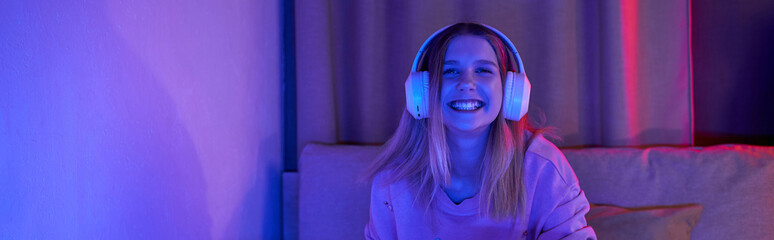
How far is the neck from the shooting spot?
4.18ft

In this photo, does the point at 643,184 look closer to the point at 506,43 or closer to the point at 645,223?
the point at 645,223

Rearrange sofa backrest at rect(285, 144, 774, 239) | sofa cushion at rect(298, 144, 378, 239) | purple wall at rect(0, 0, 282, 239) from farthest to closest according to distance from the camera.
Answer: sofa cushion at rect(298, 144, 378, 239), sofa backrest at rect(285, 144, 774, 239), purple wall at rect(0, 0, 282, 239)

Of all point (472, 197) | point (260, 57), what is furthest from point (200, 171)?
point (472, 197)

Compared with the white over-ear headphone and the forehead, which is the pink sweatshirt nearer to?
the white over-ear headphone

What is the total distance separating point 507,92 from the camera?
3.83 ft

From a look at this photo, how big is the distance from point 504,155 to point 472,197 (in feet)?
0.47

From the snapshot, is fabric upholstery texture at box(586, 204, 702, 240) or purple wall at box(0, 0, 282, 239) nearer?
purple wall at box(0, 0, 282, 239)

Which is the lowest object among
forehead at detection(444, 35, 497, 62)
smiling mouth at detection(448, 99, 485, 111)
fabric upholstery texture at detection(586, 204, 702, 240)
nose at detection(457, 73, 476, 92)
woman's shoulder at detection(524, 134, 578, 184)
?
fabric upholstery texture at detection(586, 204, 702, 240)

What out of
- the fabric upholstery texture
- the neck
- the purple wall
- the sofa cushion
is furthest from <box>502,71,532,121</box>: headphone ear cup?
the purple wall

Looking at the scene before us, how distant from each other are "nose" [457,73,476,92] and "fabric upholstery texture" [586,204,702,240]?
0.57 metres

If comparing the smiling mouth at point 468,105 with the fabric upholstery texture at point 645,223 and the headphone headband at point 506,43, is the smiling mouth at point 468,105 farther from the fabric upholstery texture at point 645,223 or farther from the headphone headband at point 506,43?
the fabric upholstery texture at point 645,223

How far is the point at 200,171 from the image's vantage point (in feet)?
4.19

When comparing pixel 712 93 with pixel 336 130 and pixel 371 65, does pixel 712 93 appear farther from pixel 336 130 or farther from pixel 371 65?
pixel 336 130

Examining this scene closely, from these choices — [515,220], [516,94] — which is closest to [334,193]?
[515,220]
